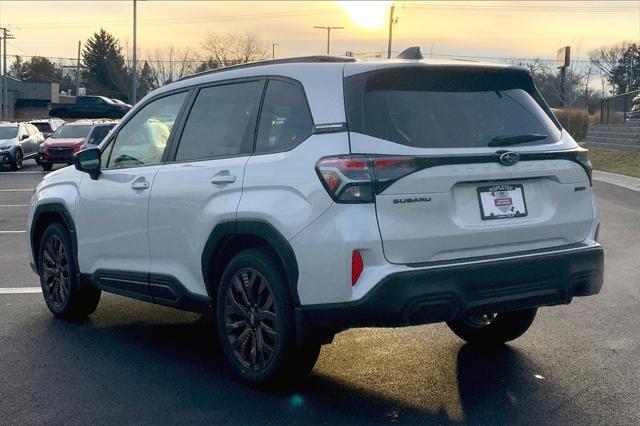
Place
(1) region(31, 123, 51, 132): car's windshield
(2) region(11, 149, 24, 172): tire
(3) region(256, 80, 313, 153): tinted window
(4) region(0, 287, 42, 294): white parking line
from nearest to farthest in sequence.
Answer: (3) region(256, 80, 313, 153): tinted window < (4) region(0, 287, 42, 294): white parking line < (2) region(11, 149, 24, 172): tire < (1) region(31, 123, 51, 132): car's windshield

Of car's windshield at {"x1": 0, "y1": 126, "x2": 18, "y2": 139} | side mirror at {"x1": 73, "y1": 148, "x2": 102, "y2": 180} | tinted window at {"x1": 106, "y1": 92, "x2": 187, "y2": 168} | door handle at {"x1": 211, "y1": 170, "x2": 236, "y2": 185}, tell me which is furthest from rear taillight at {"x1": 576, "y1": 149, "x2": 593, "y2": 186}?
car's windshield at {"x1": 0, "y1": 126, "x2": 18, "y2": 139}

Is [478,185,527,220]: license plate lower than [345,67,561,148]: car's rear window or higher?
lower

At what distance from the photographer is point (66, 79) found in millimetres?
121938

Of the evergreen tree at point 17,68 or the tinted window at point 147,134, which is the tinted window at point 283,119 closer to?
the tinted window at point 147,134

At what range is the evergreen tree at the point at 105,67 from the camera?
9769 centimetres

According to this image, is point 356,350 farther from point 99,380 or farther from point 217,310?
point 99,380

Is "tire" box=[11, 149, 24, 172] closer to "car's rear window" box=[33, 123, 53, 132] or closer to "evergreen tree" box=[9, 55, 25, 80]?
"car's rear window" box=[33, 123, 53, 132]

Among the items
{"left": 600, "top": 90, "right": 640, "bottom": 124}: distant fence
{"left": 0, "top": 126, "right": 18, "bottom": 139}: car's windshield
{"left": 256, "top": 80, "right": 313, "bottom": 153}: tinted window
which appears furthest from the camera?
{"left": 600, "top": 90, "right": 640, "bottom": 124}: distant fence

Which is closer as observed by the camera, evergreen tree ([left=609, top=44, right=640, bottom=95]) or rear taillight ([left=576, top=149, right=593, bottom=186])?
rear taillight ([left=576, top=149, right=593, bottom=186])

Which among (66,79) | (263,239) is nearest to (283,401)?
(263,239)

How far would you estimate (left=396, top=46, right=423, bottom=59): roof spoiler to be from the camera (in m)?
5.27

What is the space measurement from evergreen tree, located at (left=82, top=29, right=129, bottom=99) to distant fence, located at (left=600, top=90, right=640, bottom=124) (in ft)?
212

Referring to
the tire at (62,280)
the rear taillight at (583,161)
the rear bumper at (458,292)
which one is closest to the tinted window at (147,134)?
the tire at (62,280)

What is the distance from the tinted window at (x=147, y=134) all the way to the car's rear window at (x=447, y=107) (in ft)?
5.90
